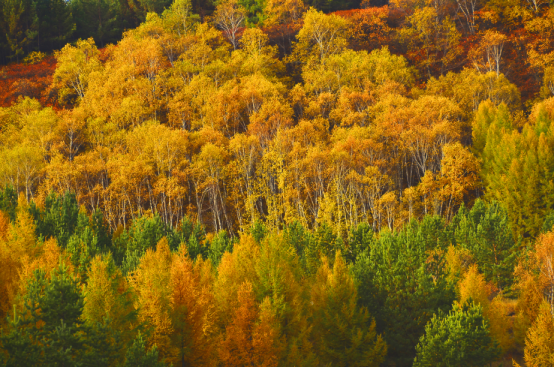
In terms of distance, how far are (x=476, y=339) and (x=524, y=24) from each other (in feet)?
285

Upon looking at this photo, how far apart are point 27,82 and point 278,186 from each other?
7001 cm

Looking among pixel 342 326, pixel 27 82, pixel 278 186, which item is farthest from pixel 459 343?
pixel 27 82

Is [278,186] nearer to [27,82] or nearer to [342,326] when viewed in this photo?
[342,326]

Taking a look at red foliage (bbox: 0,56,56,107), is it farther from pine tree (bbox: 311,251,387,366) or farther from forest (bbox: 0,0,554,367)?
pine tree (bbox: 311,251,387,366)

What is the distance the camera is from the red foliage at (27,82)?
11144 centimetres

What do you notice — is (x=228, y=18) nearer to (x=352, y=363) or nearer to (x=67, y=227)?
(x=67, y=227)

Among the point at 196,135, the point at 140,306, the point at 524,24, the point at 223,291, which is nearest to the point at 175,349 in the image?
the point at 140,306

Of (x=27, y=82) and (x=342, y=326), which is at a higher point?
(x=27, y=82)

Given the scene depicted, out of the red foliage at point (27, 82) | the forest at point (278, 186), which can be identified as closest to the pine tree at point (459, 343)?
the forest at point (278, 186)

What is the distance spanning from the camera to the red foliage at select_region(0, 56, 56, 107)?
111438 millimetres

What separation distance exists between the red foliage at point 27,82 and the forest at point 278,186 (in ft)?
1.82

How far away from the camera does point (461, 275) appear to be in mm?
56125

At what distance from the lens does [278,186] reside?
254 feet

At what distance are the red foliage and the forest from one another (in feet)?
1.82
